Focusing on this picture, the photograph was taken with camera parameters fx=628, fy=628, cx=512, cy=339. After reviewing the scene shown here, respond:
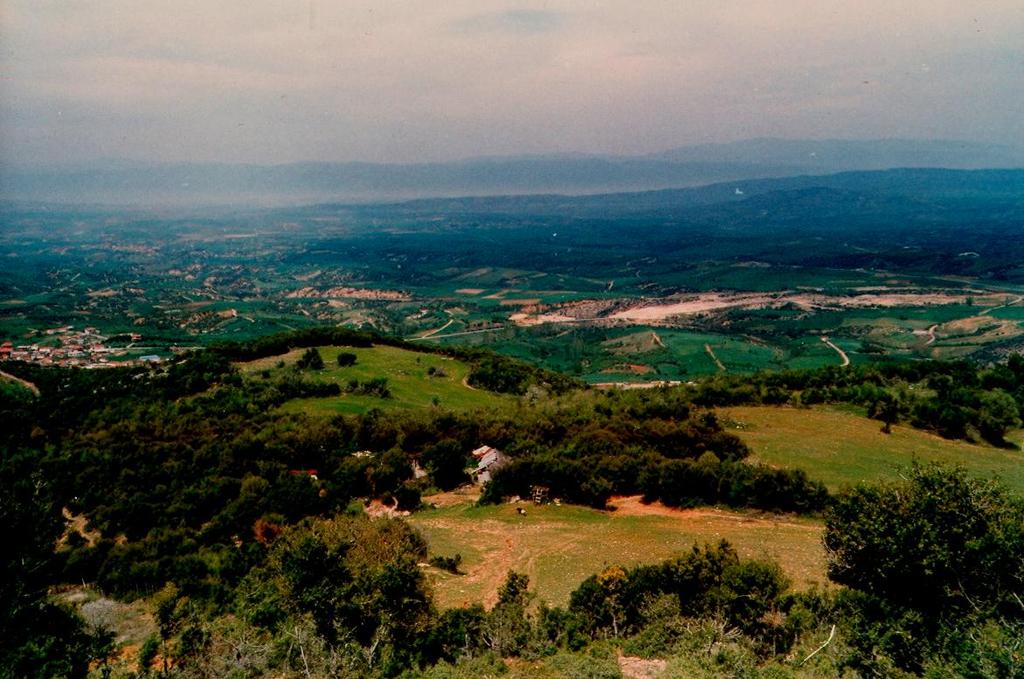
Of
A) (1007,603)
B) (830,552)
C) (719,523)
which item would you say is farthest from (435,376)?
(1007,603)

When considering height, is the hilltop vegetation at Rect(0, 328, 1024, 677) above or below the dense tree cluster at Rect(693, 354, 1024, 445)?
above

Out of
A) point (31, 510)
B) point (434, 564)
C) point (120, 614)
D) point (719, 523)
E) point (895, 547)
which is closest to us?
point (895, 547)

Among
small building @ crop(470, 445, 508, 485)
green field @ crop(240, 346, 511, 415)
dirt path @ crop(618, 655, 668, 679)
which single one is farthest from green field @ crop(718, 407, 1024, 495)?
green field @ crop(240, 346, 511, 415)

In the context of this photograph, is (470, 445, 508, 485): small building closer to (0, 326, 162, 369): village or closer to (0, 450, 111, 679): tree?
(0, 450, 111, 679): tree

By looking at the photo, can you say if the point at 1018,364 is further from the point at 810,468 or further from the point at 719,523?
the point at 719,523

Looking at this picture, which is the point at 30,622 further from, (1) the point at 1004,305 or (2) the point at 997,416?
(1) the point at 1004,305

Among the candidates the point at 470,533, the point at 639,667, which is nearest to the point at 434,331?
the point at 470,533

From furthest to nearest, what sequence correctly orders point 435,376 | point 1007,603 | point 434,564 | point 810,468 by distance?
point 435,376
point 810,468
point 434,564
point 1007,603
